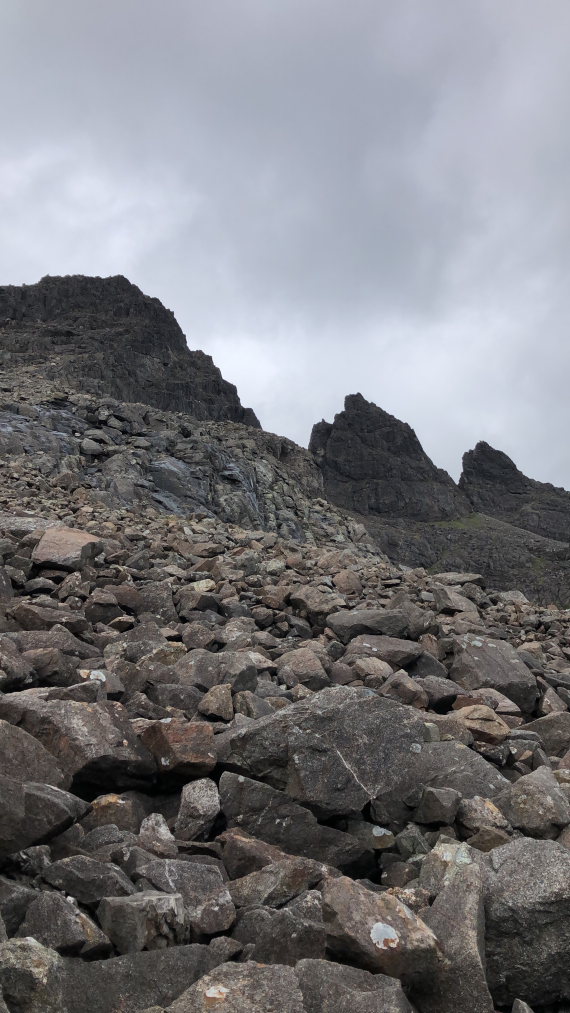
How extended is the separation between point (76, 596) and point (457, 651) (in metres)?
6.00

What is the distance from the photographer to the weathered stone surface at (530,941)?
12.6 ft

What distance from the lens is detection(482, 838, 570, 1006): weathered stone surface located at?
12.6 ft

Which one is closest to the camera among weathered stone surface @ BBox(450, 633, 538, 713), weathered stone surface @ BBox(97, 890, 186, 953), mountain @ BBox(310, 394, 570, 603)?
weathered stone surface @ BBox(97, 890, 186, 953)

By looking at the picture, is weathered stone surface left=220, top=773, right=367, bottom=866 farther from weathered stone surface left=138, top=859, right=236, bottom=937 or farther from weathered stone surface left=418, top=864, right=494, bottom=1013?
weathered stone surface left=418, top=864, right=494, bottom=1013

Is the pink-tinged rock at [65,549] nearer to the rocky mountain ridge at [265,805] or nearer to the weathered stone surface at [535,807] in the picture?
the rocky mountain ridge at [265,805]

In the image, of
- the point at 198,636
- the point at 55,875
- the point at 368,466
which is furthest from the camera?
the point at 368,466

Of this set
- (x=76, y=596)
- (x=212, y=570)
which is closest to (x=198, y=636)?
(x=76, y=596)

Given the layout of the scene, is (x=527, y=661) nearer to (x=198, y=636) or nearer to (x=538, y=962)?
(x=198, y=636)

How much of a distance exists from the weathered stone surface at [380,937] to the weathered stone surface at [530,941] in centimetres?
58

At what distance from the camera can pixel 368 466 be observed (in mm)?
195500

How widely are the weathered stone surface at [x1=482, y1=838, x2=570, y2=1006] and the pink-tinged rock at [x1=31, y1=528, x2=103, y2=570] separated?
28.9 ft

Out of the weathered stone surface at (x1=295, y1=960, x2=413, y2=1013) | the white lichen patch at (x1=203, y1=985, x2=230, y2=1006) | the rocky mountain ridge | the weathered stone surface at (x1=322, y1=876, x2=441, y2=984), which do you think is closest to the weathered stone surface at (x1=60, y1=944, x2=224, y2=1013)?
the rocky mountain ridge

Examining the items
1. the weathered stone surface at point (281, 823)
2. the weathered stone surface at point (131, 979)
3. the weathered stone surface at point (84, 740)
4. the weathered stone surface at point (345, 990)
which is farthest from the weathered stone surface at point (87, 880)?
the weathered stone surface at point (281, 823)

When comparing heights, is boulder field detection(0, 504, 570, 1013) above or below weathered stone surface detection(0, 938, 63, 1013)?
above
